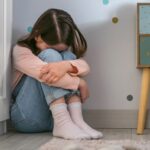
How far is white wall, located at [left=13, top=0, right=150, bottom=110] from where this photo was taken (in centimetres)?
181

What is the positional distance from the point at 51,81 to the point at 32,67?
113 mm

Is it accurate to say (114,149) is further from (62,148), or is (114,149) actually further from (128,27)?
(128,27)

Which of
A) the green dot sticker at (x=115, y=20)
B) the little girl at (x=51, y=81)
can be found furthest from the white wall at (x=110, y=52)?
the little girl at (x=51, y=81)

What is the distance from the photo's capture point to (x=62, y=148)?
1.18m

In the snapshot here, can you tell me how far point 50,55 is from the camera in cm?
156

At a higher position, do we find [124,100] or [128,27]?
[128,27]

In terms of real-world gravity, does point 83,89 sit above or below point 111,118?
above

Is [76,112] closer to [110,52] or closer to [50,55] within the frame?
[50,55]

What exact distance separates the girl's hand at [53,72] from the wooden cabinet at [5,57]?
0.16 m

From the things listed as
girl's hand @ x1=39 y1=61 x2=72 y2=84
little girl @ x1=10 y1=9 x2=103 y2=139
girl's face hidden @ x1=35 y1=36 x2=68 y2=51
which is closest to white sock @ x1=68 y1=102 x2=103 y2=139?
little girl @ x1=10 y1=9 x2=103 y2=139

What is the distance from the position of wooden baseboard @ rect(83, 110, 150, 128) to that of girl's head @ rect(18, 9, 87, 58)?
355 millimetres

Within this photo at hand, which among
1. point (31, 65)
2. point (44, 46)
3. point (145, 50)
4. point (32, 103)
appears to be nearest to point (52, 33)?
point (44, 46)

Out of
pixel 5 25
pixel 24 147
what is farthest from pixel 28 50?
pixel 24 147

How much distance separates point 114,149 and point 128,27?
2.75 ft
